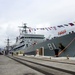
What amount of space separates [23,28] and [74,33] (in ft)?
181

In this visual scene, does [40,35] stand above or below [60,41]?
above

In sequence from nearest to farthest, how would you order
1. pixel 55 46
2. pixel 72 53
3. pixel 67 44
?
pixel 72 53 < pixel 67 44 < pixel 55 46

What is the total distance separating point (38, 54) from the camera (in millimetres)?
53875

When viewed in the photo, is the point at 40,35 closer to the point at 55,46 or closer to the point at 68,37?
the point at 55,46

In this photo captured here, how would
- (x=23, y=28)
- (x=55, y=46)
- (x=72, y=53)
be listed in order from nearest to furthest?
1. (x=72, y=53)
2. (x=55, y=46)
3. (x=23, y=28)

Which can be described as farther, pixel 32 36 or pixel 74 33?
pixel 32 36

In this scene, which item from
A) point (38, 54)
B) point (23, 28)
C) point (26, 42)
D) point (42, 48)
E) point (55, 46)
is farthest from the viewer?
point (23, 28)

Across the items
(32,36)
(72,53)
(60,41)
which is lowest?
(72,53)

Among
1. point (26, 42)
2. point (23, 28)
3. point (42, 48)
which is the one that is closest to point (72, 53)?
point (42, 48)

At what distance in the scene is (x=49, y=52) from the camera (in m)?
45.1

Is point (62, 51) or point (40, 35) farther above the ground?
point (40, 35)

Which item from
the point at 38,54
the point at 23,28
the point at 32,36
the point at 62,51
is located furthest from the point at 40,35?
the point at 62,51

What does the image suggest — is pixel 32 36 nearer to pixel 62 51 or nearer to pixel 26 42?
pixel 26 42

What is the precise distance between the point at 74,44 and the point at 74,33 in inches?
80.7
